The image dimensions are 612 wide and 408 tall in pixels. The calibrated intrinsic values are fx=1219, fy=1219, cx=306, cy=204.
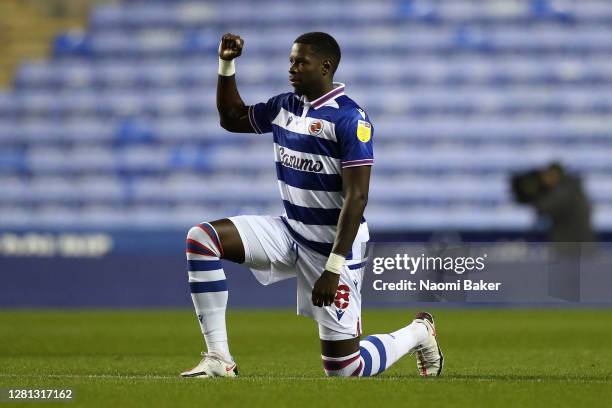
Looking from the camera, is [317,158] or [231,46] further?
[231,46]

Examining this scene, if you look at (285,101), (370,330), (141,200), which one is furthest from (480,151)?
(285,101)

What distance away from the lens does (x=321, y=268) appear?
18.5 feet

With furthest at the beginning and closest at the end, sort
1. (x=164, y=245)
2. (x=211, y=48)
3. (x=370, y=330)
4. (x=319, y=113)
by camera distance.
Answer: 1. (x=211, y=48)
2. (x=164, y=245)
3. (x=370, y=330)
4. (x=319, y=113)

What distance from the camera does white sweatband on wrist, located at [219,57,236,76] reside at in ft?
19.4

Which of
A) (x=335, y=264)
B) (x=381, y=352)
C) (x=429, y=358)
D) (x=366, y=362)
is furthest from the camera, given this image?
(x=429, y=358)

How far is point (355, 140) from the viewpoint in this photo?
5.40m

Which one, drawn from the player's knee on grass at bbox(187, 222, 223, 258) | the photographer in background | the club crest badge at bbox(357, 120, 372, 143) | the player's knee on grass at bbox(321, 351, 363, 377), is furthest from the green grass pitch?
the club crest badge at bbox(357, 120, 372, 143)

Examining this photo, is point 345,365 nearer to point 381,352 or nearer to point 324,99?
point 381,352

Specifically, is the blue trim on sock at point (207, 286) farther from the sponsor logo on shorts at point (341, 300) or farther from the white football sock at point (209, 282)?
the sponsor logo on shorts at point (341, 300)

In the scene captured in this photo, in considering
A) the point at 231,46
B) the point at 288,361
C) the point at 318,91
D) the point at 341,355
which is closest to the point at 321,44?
the point at 318,91

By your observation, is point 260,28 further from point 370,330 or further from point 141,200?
point 370,330

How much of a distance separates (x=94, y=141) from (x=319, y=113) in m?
13.6

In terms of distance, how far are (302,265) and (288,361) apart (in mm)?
1698

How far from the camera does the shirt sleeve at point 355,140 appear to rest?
212 inches
